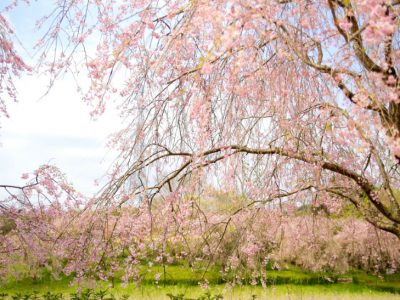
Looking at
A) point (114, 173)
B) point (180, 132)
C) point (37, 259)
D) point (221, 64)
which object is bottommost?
point (37, 259)

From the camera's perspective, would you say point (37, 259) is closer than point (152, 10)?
No

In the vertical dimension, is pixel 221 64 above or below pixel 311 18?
below

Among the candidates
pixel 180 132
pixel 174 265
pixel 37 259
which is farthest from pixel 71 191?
pixel 174 265

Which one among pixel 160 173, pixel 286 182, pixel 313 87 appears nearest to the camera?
pixel 313 87

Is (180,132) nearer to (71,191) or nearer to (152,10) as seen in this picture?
(152,10)

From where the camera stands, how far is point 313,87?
4.29 meters

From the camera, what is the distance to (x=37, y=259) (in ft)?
23.9

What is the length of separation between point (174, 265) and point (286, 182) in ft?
42.9

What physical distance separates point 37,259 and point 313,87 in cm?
509

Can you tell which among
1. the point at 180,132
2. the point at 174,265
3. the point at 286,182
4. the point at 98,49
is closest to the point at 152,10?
the point at 98,49

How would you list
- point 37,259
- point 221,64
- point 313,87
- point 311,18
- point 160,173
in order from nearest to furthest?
point 221,64, point 311,18, point 313,87, point 160,173, point 37,259

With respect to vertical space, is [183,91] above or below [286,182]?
above

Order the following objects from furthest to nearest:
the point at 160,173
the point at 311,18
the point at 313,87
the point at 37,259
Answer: the point at 37,259, the point at 160,173, the point at 313,87, the point at 311,18

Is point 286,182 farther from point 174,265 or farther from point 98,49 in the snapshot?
point 174,265
